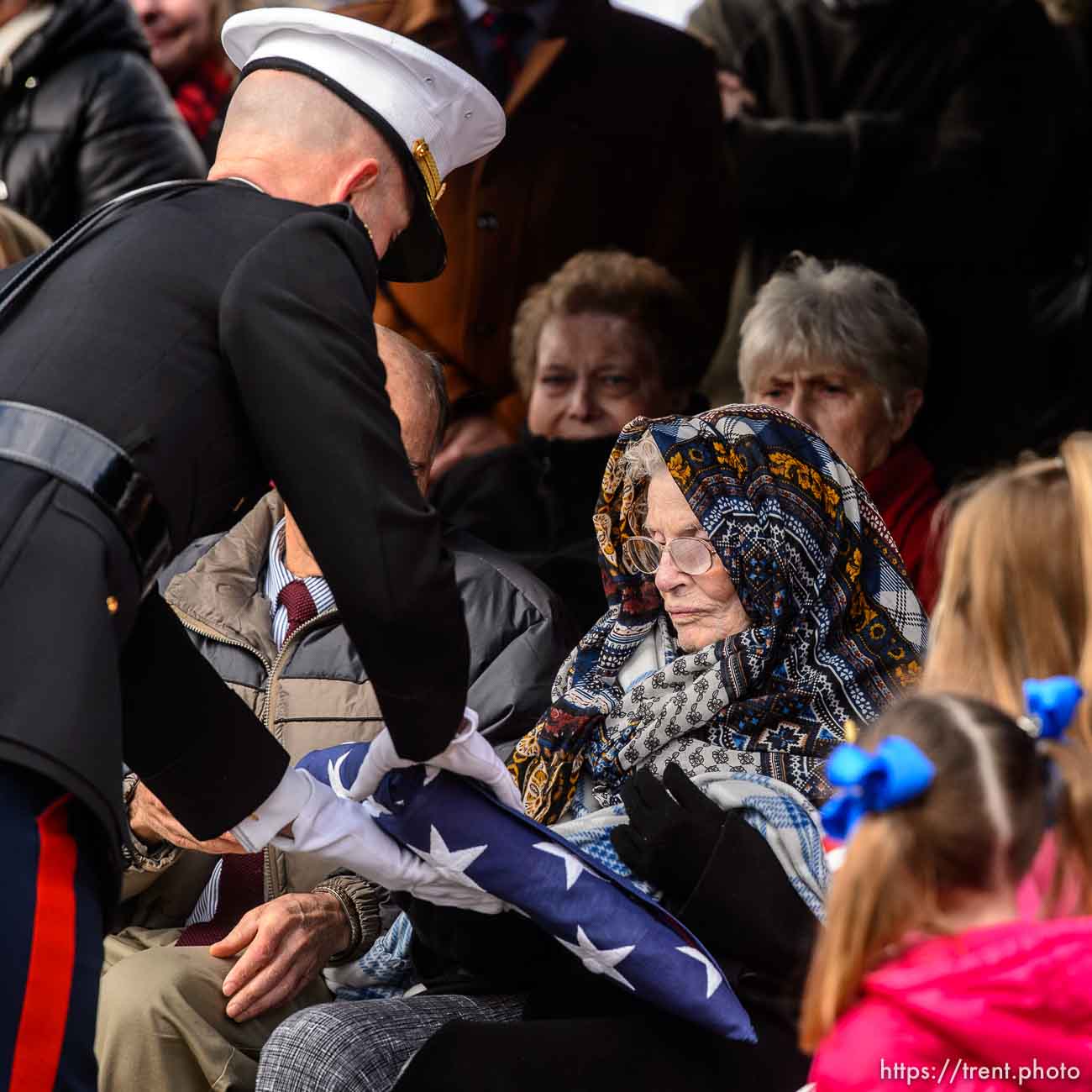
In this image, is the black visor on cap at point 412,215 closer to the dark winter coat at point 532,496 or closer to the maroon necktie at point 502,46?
the dark winter coat at point 532,496

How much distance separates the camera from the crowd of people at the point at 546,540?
2.05 m

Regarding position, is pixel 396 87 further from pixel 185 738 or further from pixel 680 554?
pixel 680 554

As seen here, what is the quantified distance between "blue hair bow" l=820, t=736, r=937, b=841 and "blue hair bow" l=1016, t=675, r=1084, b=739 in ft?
0.51

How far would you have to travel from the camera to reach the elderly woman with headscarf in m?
2.72

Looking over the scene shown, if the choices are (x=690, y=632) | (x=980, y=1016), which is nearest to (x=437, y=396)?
(x=690, y=632)

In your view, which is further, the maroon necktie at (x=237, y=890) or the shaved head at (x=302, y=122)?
the maroon necktie at (x=237, y=890)

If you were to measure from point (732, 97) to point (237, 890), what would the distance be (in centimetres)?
263

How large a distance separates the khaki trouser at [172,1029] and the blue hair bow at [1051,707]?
1463 millimetres

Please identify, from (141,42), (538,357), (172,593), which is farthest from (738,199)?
(172,593)

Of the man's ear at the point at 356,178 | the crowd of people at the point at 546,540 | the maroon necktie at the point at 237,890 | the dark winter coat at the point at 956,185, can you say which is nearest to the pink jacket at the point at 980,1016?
the crowd of people at the point at 546,540

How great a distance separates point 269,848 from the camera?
10.6ft

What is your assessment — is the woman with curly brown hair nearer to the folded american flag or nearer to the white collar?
the white collar

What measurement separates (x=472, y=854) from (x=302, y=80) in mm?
1052

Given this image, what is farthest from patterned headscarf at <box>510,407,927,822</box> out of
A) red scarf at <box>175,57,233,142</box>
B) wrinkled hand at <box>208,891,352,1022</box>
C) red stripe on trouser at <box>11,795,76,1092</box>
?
A: red scarf at <box>175,57,233,142</box>
